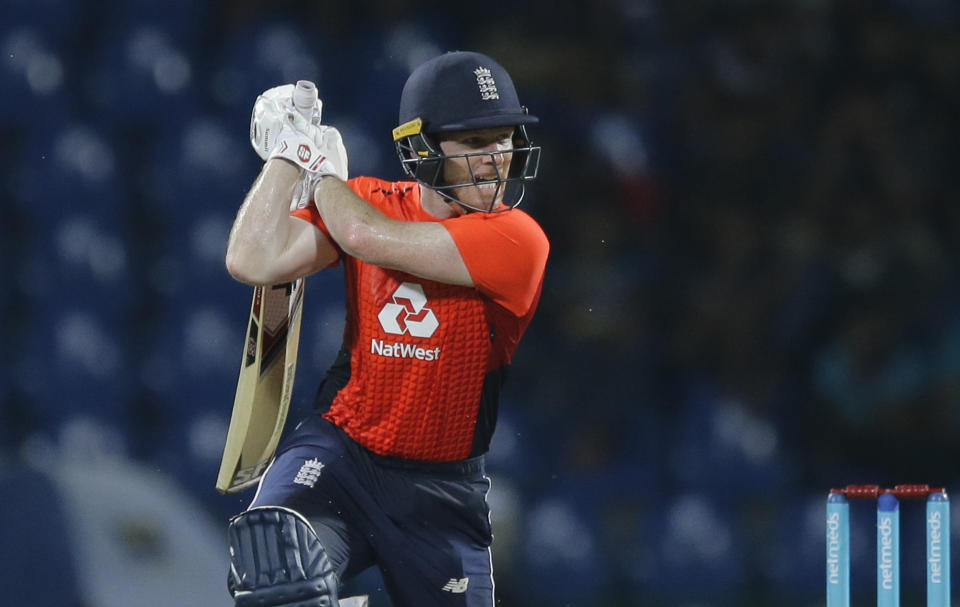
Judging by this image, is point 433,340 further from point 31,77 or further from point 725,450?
point 31,77

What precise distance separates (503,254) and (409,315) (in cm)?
24

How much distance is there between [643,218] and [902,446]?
119 centimetres

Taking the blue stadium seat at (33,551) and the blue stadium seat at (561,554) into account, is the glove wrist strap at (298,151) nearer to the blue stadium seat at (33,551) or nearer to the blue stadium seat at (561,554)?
the blue stadium seat at (561,554)

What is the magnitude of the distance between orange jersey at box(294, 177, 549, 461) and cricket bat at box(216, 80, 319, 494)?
9.4 inches

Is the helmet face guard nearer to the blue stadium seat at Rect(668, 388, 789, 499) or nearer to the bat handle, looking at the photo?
the bat handle

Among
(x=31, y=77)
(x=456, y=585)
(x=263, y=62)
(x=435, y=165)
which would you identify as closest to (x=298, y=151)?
(x=435, y=165)

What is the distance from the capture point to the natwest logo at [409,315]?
9.09 ft

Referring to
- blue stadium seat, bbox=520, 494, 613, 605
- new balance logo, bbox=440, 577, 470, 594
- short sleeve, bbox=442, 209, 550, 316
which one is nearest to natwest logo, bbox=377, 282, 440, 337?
short sleeve, bbox=442, 209, 550, 316

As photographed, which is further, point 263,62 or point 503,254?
point 263,62

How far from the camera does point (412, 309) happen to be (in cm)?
279

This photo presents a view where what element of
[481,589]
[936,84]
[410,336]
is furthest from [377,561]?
[936,84]

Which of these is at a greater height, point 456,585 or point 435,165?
point 435,165

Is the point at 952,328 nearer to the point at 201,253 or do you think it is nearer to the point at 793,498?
the point at 793,498

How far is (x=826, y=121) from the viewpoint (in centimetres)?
451
